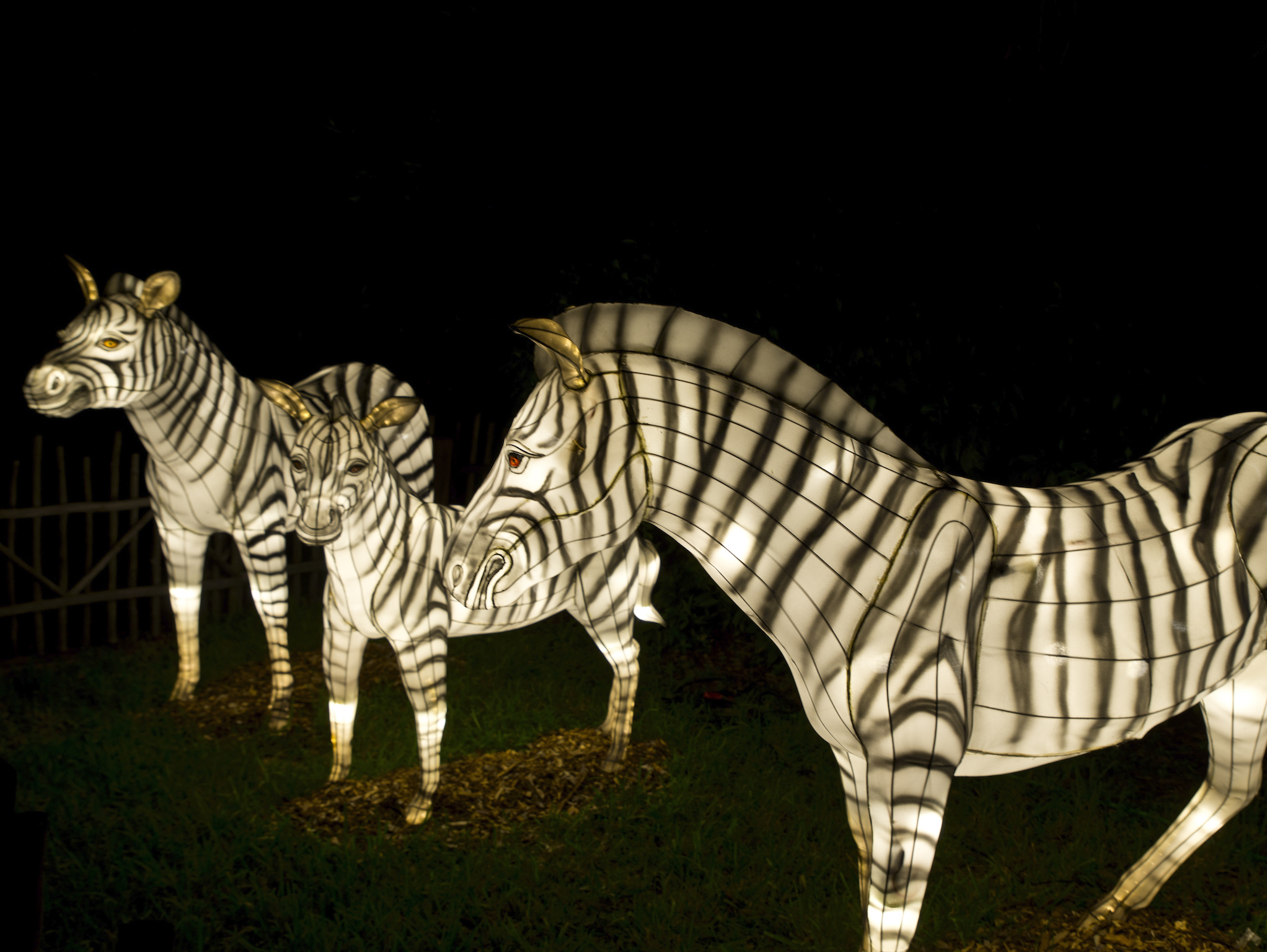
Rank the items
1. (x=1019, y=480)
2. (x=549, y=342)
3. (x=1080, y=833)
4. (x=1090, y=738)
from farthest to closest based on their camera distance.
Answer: (x=1019, y=480) → (x=1080, y=833) → (x=1090, y=738) → (x=549, y=342)

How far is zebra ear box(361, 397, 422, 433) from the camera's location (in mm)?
3445

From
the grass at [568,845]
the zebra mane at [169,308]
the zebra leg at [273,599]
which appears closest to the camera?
the grass at [568,845]

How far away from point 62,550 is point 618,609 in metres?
4.35

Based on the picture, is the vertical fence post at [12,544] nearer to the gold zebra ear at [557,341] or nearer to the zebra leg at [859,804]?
the gold zebra ear at [557,341]

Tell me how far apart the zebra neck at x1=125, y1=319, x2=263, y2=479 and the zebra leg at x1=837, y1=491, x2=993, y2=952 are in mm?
3851

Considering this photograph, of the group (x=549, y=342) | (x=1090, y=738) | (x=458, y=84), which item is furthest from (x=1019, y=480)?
(x=458, y=84)

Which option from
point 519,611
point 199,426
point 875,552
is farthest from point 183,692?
point 875,552

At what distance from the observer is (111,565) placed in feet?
20.5

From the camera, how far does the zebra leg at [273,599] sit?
466cm

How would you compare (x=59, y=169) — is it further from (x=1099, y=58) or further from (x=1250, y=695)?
(x=1250, y=695)

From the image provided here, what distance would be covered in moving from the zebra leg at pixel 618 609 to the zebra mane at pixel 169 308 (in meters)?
2.39

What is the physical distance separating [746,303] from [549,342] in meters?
4.21

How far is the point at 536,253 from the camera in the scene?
720 cm

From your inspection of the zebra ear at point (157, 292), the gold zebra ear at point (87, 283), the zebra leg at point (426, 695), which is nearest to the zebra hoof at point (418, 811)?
the zebra leg at point (426, 695)
